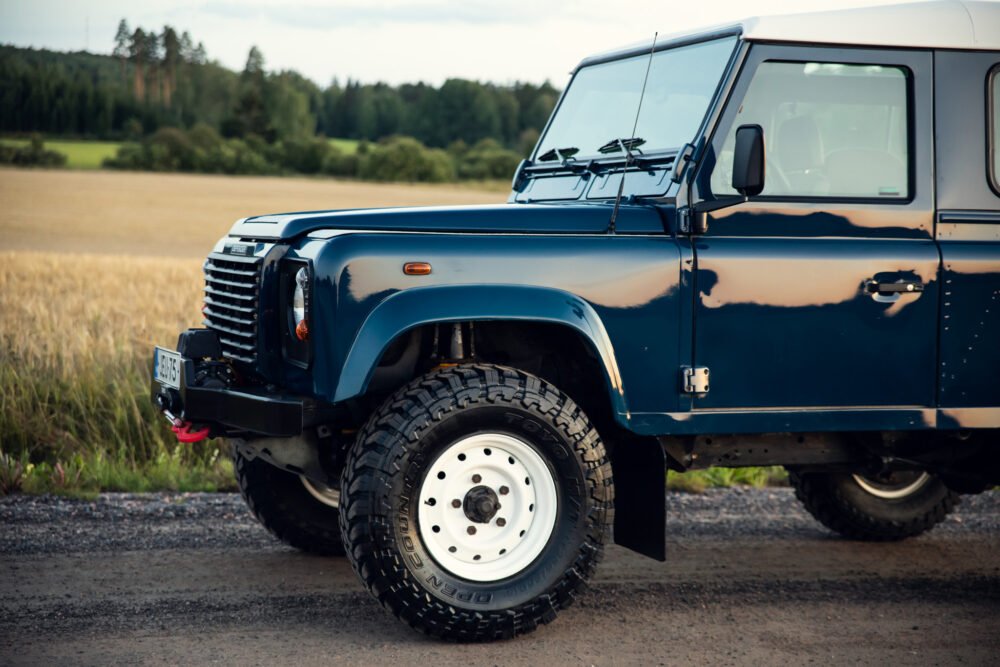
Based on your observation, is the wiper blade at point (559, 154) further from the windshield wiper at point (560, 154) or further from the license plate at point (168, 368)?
the license plate at point (168, 368)

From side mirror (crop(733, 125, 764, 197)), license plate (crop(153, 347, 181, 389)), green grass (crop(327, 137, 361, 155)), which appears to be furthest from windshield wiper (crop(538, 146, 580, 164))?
green grass (crop(327, 137, 361, 155))

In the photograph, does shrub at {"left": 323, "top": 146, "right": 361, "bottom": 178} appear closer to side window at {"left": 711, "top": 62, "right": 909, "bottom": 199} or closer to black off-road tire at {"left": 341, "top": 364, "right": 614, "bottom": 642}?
side window at {"left": 711, "top": 62, "right": 909, "bottom": 199}

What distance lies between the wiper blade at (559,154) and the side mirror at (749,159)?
1.36 meters

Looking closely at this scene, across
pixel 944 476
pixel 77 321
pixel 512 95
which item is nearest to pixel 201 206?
pixel 512 95

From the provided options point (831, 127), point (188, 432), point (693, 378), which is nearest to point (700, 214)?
point (693, 378)

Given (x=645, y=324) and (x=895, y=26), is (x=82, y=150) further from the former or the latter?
(x=645, y=324)

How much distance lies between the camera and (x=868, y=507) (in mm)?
6238

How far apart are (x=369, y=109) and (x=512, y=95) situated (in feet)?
23.1

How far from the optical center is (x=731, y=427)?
4750 millimetres

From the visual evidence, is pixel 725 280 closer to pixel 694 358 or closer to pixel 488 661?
pixel 694 358

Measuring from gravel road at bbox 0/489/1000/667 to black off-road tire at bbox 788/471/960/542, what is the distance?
98 mm

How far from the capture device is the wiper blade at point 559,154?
5.83m

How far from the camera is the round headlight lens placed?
4.41 meters

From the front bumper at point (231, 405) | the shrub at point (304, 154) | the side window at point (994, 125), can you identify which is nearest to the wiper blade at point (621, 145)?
the side window at point (994, 125)
